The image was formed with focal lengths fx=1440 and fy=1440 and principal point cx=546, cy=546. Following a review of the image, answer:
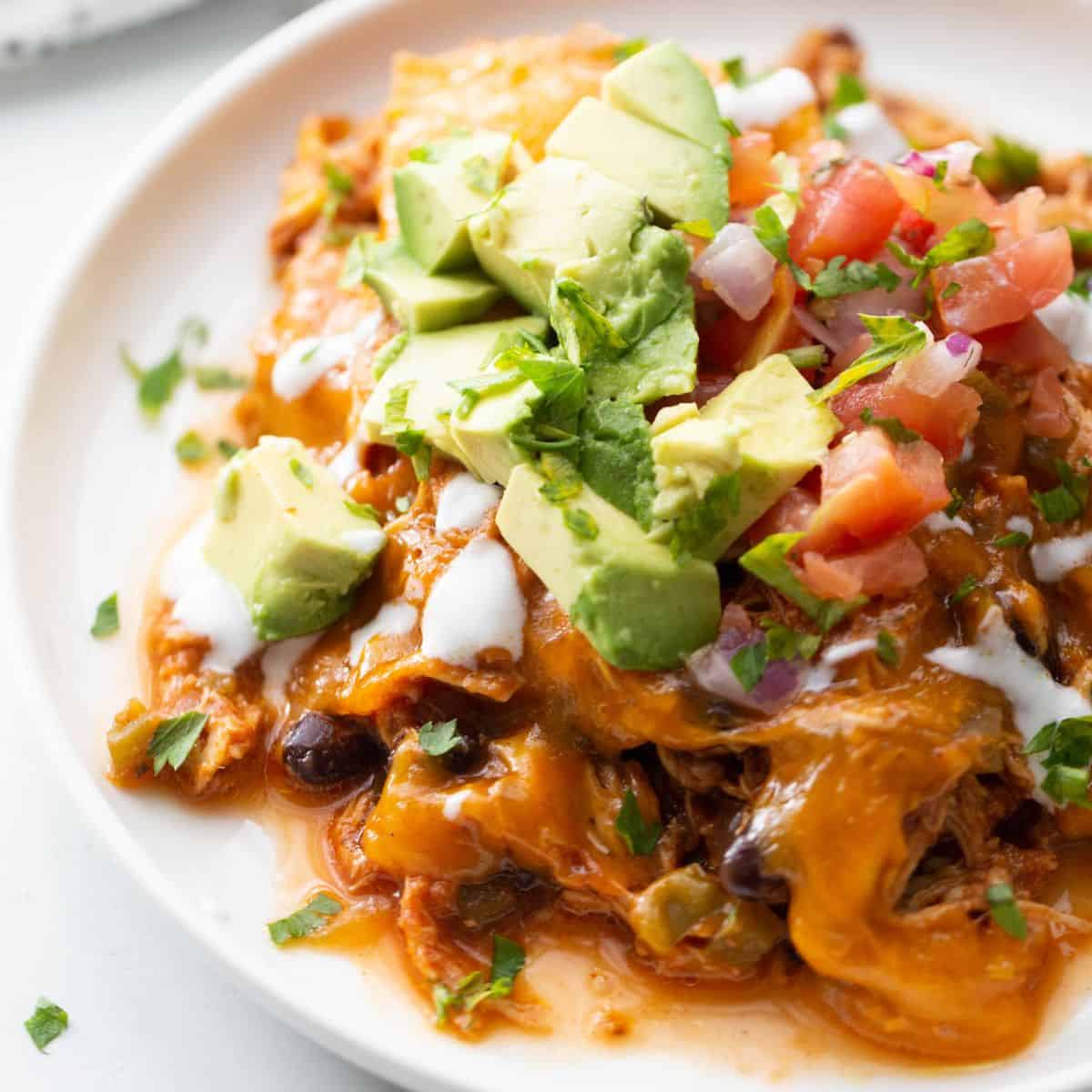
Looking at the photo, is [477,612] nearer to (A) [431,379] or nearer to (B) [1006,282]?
(A) [431,379]

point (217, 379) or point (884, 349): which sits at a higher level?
point (884, 349)

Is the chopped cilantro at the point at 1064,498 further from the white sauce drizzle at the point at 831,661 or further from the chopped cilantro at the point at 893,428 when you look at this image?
the white sauce drizzle at the point at 831,661

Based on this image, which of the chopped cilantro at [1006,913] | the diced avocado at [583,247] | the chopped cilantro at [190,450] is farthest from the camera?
the chopped cilantro at [190,450]

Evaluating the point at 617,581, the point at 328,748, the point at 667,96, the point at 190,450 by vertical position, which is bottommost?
the point at 328,748

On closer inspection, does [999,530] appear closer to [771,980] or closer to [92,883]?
[771,980]

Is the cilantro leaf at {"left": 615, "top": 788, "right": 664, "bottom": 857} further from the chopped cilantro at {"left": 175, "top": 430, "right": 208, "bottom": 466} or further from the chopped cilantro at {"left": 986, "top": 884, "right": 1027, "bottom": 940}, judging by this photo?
the chopped cilantro at {"left": 175, "top": 430, "right": 208, "bottom": 466}

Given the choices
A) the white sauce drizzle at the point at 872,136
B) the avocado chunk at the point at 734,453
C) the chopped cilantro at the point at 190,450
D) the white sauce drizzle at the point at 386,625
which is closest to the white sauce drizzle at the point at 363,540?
the white sauce drizzle at the point at 386,625

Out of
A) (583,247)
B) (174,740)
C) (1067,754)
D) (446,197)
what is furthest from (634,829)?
(446,197)
